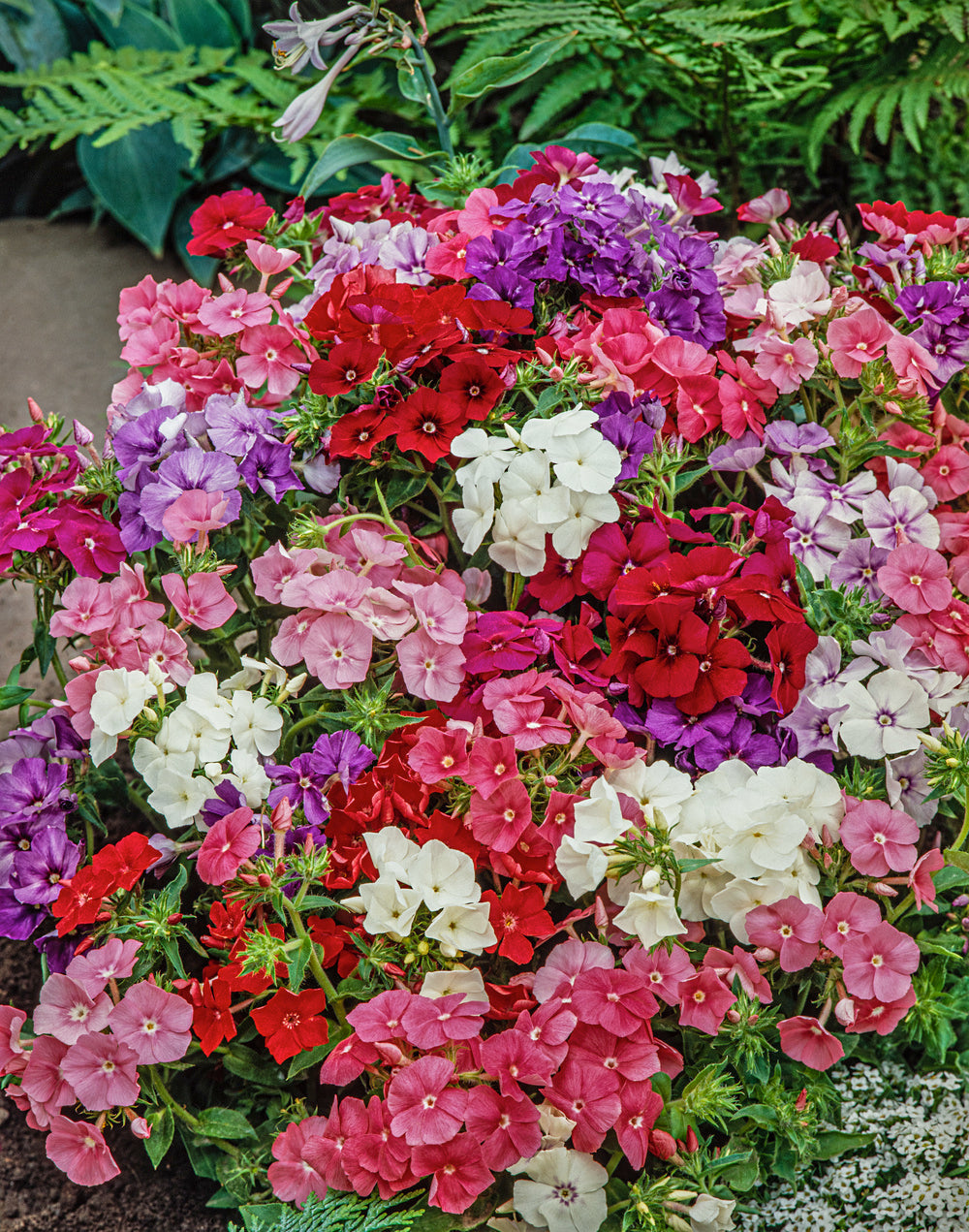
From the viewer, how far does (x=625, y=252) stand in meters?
1.74

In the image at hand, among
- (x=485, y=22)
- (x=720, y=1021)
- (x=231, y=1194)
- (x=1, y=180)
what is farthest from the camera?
(x=1, y=180)

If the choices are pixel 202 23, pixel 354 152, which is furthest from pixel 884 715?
pixel 202 23

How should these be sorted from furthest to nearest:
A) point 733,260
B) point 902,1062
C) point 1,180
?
point 1,180
point 733,260
point 902,1062

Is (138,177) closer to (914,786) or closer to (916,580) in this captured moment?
(916,580)

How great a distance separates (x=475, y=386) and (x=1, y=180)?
8.79 feet

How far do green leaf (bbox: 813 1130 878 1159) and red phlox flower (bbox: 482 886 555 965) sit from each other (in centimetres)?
51

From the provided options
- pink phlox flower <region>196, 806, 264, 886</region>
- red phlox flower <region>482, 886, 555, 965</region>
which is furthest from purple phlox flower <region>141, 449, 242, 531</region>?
red phlox flower <region>482, 886, 555, 965</region>

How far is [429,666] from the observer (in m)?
1.47

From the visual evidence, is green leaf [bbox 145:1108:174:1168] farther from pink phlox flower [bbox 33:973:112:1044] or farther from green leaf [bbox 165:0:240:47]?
green leaf [bbox 165:0:240:47]

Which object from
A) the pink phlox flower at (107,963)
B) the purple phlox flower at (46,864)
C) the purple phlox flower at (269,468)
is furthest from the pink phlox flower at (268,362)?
the pink phlox flower at (107,963)

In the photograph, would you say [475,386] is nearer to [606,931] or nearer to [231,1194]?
[606,931]

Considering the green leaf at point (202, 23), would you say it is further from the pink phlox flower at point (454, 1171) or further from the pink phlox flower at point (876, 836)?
the pink phlox flower at point (454, 1171)

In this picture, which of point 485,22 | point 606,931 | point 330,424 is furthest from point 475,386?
point 485,22

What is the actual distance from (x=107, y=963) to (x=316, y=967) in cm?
29
